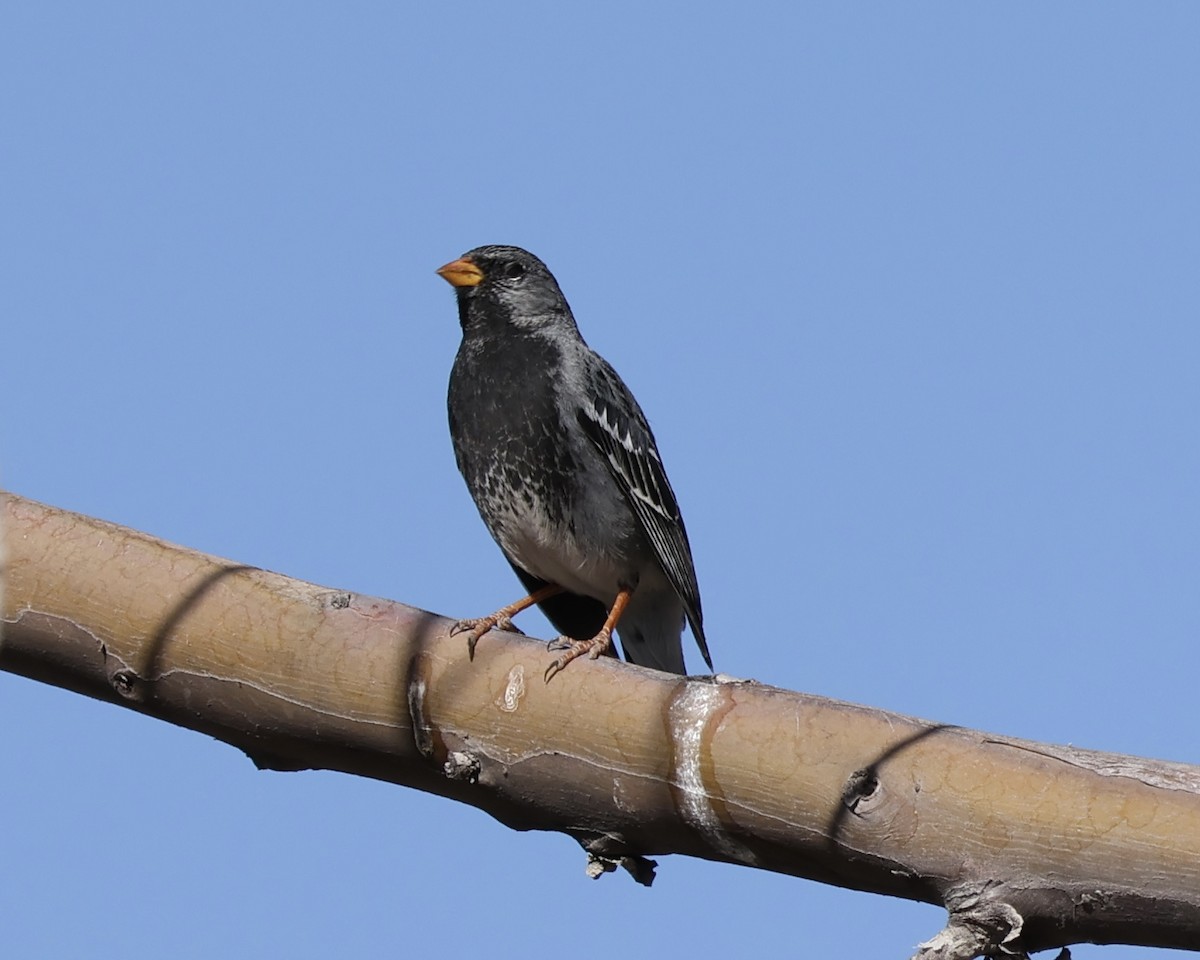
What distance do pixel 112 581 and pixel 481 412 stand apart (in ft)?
7.40

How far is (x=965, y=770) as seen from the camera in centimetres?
349

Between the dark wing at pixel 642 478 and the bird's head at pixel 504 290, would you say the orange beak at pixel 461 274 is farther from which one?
the dark wing at pixel 642 478

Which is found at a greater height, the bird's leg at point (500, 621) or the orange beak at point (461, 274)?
the orange beak at point (461, 274)

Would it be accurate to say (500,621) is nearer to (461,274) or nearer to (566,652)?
(566,652)

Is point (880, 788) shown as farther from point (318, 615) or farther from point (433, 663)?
point (318, 615)

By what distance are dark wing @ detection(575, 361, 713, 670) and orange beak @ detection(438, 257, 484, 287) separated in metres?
0.81

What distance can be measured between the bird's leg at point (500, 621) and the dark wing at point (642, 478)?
1.77 ft

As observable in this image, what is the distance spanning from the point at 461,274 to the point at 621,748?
11.3 feet

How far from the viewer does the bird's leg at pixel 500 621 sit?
4.15m

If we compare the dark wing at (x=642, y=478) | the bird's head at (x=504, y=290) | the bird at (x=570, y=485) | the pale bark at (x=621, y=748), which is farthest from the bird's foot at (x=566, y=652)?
the bird's head at (x=504, y=290)

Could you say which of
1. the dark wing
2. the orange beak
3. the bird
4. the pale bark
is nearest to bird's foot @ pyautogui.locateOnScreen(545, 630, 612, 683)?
the pale bark

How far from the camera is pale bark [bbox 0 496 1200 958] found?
10.9 feet

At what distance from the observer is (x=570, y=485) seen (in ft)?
19.5

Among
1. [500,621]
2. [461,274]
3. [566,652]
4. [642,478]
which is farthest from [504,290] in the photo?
[566,652]
